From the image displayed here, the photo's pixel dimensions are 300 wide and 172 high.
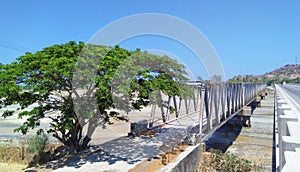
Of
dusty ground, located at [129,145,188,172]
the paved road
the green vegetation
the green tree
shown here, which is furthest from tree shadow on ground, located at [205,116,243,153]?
the green tree

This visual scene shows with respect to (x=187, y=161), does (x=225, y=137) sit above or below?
below

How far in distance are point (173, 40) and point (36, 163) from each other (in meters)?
5.63

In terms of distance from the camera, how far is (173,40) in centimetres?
800

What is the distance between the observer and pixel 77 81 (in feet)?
18.8

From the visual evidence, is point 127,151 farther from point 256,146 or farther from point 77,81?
point 256,146

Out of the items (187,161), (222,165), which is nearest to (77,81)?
(187,161)

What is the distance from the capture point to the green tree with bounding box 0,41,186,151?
5.43 m

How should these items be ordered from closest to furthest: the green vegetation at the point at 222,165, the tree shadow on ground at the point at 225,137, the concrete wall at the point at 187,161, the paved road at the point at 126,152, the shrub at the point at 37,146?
the concrete wall at the point at 187,161
the paved road at the point at 126,152
the green vegetation at the point at 222,165
the shrub at the point at 37,146
the tree shadow on ground at the point at 225,137

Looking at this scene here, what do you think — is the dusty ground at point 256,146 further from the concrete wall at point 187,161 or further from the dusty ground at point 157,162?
the dusty ground at point 157,162

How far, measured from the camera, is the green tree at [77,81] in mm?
5434

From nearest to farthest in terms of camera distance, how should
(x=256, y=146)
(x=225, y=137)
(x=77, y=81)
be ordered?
1. (x=77, y=81)
2. (x=256, y=146)
3. (x=225, y=137)

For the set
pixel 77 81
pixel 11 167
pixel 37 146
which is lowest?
pixel 11 167

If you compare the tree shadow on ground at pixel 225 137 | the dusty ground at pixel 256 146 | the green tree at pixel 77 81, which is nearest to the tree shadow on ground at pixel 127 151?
the green tree at pixel 77 81

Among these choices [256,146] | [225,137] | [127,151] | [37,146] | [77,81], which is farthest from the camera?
[225,137]
